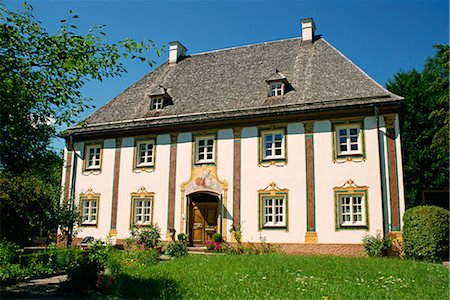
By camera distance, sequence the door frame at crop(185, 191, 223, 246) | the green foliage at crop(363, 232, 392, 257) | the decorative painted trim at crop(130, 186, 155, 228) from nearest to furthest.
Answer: the green foliage at crop(363, 232, 392, 257)
the door frame at crop(185, 191, 223, 246)
the decorative painted trim at crop(130, 186, 155, 228)

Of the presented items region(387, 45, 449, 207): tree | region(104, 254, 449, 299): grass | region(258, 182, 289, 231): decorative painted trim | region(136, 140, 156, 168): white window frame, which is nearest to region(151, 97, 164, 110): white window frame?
region(136, 140, 156, 168): white window frame

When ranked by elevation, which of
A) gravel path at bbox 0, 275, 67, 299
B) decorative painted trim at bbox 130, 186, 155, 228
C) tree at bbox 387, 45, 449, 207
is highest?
tree at bbox 387, 45, 449, 207

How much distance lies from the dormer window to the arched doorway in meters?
5.84

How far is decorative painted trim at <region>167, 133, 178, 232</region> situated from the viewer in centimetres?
2055

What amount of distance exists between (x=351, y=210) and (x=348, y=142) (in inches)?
117

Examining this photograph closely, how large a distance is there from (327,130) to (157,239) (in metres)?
9.39

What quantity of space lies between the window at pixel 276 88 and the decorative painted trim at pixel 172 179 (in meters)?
5.35

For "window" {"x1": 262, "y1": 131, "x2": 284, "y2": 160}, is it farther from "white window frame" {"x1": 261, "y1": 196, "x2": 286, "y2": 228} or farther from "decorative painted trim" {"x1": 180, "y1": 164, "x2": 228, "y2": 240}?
"decorative painted trim" {"x1": 180, "y1": 164, "x2": 228, "y2": 240}

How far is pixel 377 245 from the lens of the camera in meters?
16.5

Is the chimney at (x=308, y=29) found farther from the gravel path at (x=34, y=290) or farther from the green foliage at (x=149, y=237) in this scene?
the gravel path at (x=34, y=290)

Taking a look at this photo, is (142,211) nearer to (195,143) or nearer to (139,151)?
(139,151)

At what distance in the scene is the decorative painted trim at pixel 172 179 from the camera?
2055 centimetres

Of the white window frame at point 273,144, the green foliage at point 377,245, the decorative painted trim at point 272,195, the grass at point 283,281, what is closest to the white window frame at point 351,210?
the green foliage at point 377,245

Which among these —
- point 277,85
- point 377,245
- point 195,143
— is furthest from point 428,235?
point 195,143
